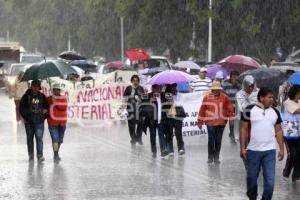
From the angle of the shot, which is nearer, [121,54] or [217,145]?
[217,145]

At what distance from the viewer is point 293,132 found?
45.4ft

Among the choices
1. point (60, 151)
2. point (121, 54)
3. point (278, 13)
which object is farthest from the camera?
point (121, 54)

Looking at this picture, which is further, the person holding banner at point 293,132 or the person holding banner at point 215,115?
the person holding banner at point 215,115

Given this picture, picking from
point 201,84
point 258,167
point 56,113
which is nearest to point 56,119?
point 56,113

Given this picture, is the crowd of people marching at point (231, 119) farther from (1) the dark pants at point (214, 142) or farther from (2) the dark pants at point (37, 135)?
(2) the dark pants at point (37, 135)

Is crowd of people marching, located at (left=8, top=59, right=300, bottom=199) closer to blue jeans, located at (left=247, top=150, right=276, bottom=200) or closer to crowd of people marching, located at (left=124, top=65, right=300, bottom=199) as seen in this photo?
crowd of people marching, located at (left=124, top=65, right=300, bottom=199)

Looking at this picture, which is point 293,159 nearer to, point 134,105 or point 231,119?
point 231,119

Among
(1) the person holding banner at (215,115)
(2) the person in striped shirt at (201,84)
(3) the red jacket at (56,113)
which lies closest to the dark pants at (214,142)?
(1) the person holding banner at (215,115)

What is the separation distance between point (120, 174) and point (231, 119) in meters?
3.49

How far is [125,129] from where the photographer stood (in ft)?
80.4

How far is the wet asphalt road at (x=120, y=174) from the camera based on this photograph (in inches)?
500

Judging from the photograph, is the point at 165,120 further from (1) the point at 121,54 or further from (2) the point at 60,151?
(1) the point at 121,54

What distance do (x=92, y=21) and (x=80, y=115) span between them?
43.1 metres

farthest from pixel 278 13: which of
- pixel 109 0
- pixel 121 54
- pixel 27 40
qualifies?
pixel 27 40
